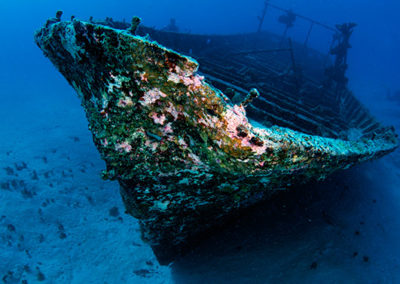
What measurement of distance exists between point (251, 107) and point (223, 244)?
2.57 m

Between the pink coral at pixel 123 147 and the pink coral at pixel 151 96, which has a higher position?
the pink coral at pixel 151 96

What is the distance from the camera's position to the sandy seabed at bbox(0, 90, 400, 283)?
11.3ft

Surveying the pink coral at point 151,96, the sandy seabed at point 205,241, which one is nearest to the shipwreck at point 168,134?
the pink coral at point 151,96

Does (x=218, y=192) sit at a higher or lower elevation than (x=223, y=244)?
higher

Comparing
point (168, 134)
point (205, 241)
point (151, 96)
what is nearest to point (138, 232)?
point (205, 241)

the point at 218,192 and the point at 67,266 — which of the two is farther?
the point at 67,266

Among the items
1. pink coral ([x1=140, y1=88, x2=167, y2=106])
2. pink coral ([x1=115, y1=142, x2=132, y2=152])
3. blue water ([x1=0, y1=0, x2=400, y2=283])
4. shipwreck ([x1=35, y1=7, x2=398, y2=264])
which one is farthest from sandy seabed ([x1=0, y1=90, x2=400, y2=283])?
pink coral ([x1=140, y1=88, x2=167, y2=106])

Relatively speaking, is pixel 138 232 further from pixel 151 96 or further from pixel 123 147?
pixel 151 96

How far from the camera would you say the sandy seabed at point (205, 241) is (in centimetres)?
345

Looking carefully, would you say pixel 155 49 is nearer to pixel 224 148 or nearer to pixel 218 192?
pixel 224 148

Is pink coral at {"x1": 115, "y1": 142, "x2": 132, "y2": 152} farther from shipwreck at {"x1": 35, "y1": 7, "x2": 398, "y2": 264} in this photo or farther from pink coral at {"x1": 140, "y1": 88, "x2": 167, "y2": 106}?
pink coral at {"x1": 140, "y1": 88, "x2": 167, "y2": 106}

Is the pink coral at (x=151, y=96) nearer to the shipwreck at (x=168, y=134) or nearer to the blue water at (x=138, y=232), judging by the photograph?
the shipwreck at (x=168, y=134)

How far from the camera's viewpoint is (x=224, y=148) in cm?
152

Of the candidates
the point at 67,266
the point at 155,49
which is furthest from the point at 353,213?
the point at 67,266
